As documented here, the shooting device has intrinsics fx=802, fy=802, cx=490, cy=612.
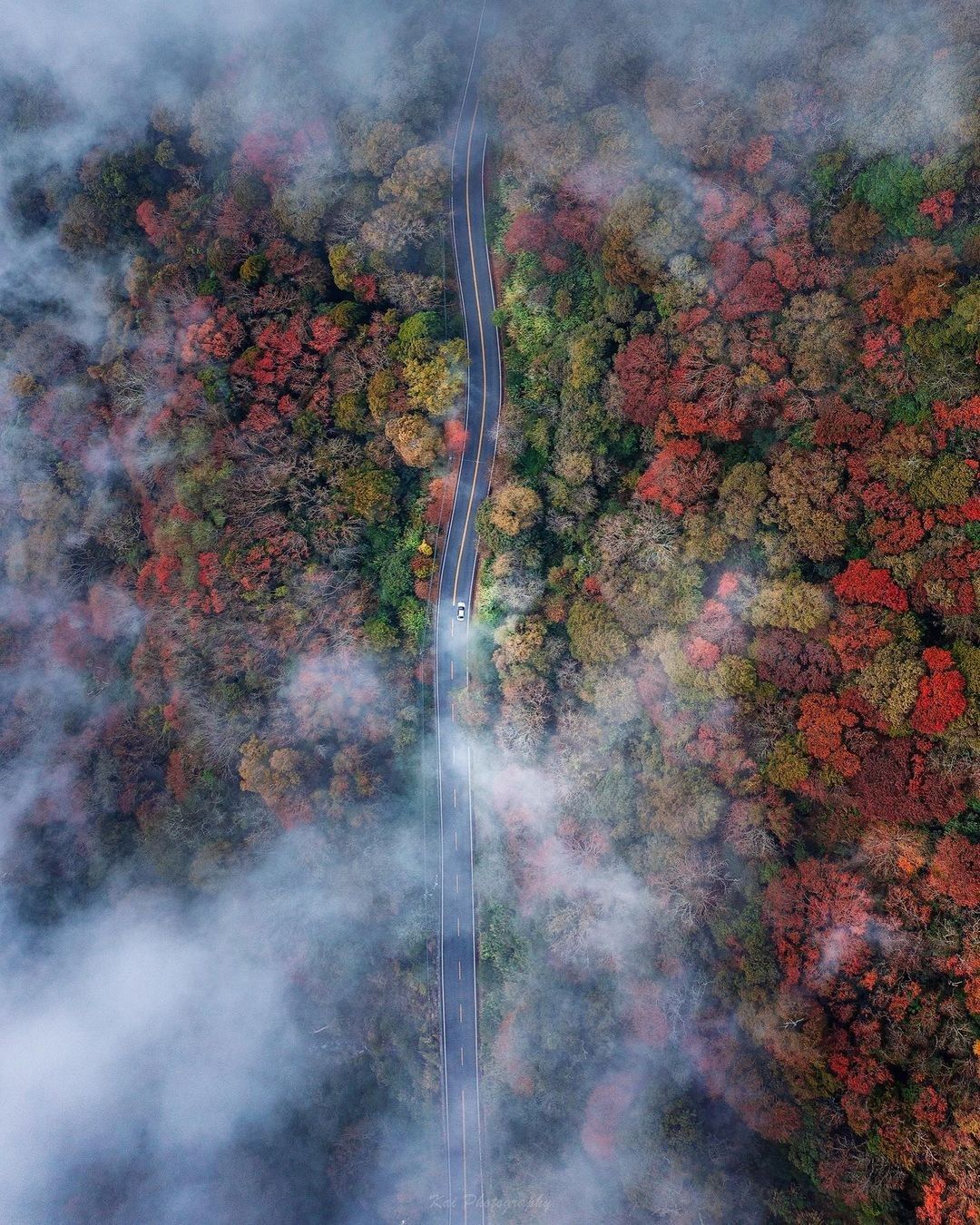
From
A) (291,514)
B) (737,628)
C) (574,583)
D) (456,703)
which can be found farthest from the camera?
(291,514)

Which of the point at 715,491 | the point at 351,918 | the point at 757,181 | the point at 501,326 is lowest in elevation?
the point at 351,918

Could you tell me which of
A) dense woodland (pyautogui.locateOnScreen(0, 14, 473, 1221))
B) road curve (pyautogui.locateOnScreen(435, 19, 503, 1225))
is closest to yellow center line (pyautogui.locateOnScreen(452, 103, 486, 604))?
road curve (pyautogui.locateOnScreen(435, 19, 503, 1225))

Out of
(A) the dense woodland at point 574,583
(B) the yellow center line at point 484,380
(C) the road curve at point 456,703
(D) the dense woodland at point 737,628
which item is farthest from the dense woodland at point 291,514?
(D) the dense woodland at point 737,628

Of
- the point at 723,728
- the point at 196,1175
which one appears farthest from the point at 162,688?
the point at 723,728

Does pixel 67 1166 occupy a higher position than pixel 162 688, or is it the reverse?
pixel 162 688

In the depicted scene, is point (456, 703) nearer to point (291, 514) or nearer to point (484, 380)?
point (291, 514)

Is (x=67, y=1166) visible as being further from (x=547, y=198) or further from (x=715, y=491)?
(x=547, y=198)

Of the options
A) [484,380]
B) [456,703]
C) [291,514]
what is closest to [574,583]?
[456,703]
